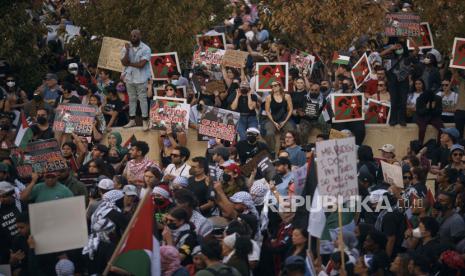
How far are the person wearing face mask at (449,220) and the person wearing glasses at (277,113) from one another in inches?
274

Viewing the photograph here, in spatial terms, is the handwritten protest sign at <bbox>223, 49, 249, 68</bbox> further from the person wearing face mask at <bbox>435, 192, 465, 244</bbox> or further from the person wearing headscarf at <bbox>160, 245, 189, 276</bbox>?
the person wearing headscarf at <bbox>160, 245, 189, 276</bbox>

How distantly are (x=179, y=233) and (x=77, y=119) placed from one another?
320 inches

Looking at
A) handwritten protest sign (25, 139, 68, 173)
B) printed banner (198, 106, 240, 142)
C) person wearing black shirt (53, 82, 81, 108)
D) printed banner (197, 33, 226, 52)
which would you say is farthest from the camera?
printed banner (197, 33, 226, 52)

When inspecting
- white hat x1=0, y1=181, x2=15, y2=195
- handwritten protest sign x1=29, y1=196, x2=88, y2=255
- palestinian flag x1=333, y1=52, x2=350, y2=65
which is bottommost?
palestinian flag x1=333, y1=52, x2=350, y2=65

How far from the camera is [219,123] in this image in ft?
80.7

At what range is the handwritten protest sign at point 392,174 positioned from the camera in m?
19.6

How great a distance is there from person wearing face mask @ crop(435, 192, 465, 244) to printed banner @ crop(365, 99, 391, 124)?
25.9 ft

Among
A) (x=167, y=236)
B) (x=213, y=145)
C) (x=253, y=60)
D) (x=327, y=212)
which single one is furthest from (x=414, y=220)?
(x=253, y=60)

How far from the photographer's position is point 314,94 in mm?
25547

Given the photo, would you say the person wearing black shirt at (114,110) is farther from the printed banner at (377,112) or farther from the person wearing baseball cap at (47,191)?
the person wearing baseball cap at (47,191)

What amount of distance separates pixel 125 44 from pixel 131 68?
438 millimetres

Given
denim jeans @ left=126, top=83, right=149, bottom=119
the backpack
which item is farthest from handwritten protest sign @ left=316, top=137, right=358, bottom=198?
denim jeans @ left=126, top=83, right=149, bottom=119

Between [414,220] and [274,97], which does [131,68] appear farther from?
[414,220]

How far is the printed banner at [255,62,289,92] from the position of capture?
25.8 m
